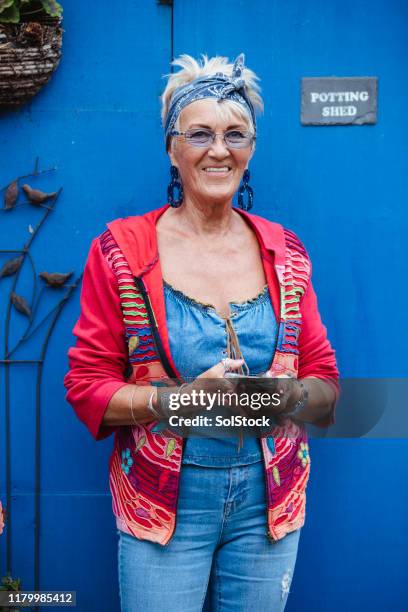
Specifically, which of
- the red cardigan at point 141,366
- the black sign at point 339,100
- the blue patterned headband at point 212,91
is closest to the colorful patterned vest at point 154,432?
the red cardigan at point 141,366

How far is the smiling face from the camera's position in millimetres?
2084

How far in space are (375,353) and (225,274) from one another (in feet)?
2.59

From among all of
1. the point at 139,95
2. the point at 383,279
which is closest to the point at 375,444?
the point at 383,279

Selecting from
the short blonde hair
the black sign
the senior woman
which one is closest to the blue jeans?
the senior woman

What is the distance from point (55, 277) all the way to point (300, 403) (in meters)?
0.92

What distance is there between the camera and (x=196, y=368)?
6.72ft

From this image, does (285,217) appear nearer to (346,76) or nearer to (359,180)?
(359,180)

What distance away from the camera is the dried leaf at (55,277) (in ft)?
8.58

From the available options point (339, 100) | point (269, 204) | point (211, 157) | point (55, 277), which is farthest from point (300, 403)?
point (339, 100)

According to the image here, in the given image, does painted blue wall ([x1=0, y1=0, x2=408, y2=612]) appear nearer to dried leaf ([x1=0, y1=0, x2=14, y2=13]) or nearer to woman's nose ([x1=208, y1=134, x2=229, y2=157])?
dried leaf ([x1=0, y1=0, x2=14, y2=13])

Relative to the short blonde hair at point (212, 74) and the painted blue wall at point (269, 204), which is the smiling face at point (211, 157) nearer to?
the short blonde hair at point (212, 74)

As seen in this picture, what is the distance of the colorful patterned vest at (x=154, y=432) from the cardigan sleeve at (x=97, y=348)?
26 millimetres

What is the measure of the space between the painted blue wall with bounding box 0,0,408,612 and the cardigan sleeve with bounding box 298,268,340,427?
17.9 inches

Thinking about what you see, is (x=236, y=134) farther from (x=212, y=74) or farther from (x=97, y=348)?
(x=97, y=348)
